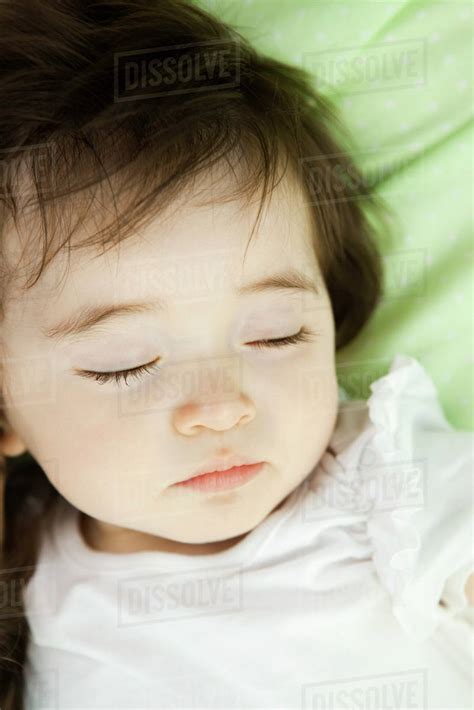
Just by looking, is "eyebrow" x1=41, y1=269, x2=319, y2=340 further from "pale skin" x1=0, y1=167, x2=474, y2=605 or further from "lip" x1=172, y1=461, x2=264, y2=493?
"lip" x1=172, y1=461, x2=264, y2=493

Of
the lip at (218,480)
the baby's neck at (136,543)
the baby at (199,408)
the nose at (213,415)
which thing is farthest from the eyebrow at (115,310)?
the baby's neck at (136,543)

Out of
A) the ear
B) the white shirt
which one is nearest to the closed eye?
the white shirt

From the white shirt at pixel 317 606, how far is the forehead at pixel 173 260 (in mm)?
271

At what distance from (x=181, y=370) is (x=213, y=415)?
2.7 inches

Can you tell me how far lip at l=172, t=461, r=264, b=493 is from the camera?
49.1 inches

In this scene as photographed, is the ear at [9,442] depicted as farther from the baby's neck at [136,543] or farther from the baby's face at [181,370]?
the baby's neck at [136,543]

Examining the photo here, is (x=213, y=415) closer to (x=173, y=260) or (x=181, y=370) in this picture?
(x=181, y=370)

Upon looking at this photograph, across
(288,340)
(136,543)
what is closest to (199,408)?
(288,340)

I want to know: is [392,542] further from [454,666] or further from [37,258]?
[37,258]

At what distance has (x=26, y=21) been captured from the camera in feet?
3.87

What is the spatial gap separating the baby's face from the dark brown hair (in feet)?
0.10

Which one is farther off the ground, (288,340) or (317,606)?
(288,340)

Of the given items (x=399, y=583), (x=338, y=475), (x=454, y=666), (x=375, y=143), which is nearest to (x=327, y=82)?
(x=375, y=143)

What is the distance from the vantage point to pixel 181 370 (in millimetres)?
1188
